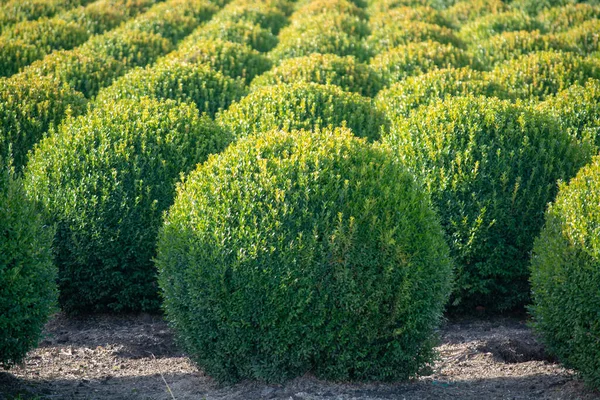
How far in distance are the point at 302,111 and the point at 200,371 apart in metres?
2.90

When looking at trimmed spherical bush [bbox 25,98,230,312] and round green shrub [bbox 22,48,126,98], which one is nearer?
trimmed spherical bush [bbox 25,98,230,312]

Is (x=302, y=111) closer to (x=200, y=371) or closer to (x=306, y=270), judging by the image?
(x=306, y=270)

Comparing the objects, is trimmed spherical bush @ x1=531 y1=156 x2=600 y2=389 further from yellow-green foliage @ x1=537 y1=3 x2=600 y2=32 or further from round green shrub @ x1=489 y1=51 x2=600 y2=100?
yellow-green foliage @ x1=537 y1=3 x2=600 y2=32

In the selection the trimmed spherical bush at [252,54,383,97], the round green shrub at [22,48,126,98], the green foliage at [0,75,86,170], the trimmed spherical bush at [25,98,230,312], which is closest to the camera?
the trimmed spherical bush at [25,98,230,312]

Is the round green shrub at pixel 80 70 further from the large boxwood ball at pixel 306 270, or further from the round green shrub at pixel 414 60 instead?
the large boxwood ball at pixel 306 270

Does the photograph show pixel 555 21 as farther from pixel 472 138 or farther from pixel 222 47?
pixel 472 138

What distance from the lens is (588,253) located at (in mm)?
5047

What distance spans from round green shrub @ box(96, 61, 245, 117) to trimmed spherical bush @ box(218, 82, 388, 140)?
0.65 m

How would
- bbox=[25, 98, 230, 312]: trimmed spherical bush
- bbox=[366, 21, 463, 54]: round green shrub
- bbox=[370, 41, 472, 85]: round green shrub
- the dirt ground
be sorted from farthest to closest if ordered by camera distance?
bbox=[366, 21, 463, 54]: round green shrub, bbox=[370, 41, 472, 85]: round green shrub, bbox=[25, 98, 230, 312]: trimmed spherical bush, the dirt ground

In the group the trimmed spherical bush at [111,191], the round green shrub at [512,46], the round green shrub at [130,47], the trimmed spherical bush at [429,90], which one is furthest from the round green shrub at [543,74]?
the round green shrub at [130,47]

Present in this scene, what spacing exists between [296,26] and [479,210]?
261 inches

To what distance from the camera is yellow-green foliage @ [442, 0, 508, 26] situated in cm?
1462

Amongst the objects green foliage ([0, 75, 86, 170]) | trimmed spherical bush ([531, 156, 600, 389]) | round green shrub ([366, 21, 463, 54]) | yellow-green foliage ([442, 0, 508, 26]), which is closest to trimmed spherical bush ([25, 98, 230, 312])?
green foliage ([0, 75, 86, 170])

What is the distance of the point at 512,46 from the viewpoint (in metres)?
11.0
